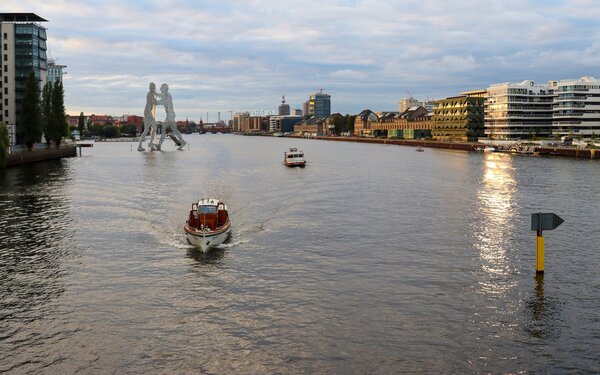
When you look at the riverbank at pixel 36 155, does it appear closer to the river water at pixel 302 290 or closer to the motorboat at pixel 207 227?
the river water at pixel 302 290

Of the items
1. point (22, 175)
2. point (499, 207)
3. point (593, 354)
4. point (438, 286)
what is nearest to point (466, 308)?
point (438, 286)

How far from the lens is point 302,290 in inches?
1261

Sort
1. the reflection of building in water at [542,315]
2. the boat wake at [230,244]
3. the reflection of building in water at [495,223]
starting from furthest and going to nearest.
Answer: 1. the boat wake at [230,244]
2. the reflection of building in water at [495,223]
3. the reflection of building in water at [542,315]

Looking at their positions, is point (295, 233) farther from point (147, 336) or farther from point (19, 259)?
point (147, 336)

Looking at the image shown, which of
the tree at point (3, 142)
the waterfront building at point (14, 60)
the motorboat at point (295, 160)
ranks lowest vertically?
the motorboat at point (295, 160)

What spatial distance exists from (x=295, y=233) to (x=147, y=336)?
78.1 feet

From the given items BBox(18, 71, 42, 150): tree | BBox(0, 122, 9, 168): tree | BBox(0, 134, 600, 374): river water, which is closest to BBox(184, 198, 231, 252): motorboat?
BBox(0, 134, 600, 374): river water

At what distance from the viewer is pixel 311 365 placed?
22766 mm

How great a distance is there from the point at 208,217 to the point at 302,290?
1402 cm

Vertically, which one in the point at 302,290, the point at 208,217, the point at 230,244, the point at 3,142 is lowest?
the point at 302,290

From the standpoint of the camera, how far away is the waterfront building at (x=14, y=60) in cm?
16362

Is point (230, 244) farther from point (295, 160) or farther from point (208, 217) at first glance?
point (295, 160)

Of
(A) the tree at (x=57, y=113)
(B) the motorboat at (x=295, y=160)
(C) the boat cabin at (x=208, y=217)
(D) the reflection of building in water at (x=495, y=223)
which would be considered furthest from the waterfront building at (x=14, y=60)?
(C) the boat cabin at (x=208, y=217)

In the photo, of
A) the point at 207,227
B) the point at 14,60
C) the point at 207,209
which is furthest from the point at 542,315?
the point at 14,60
